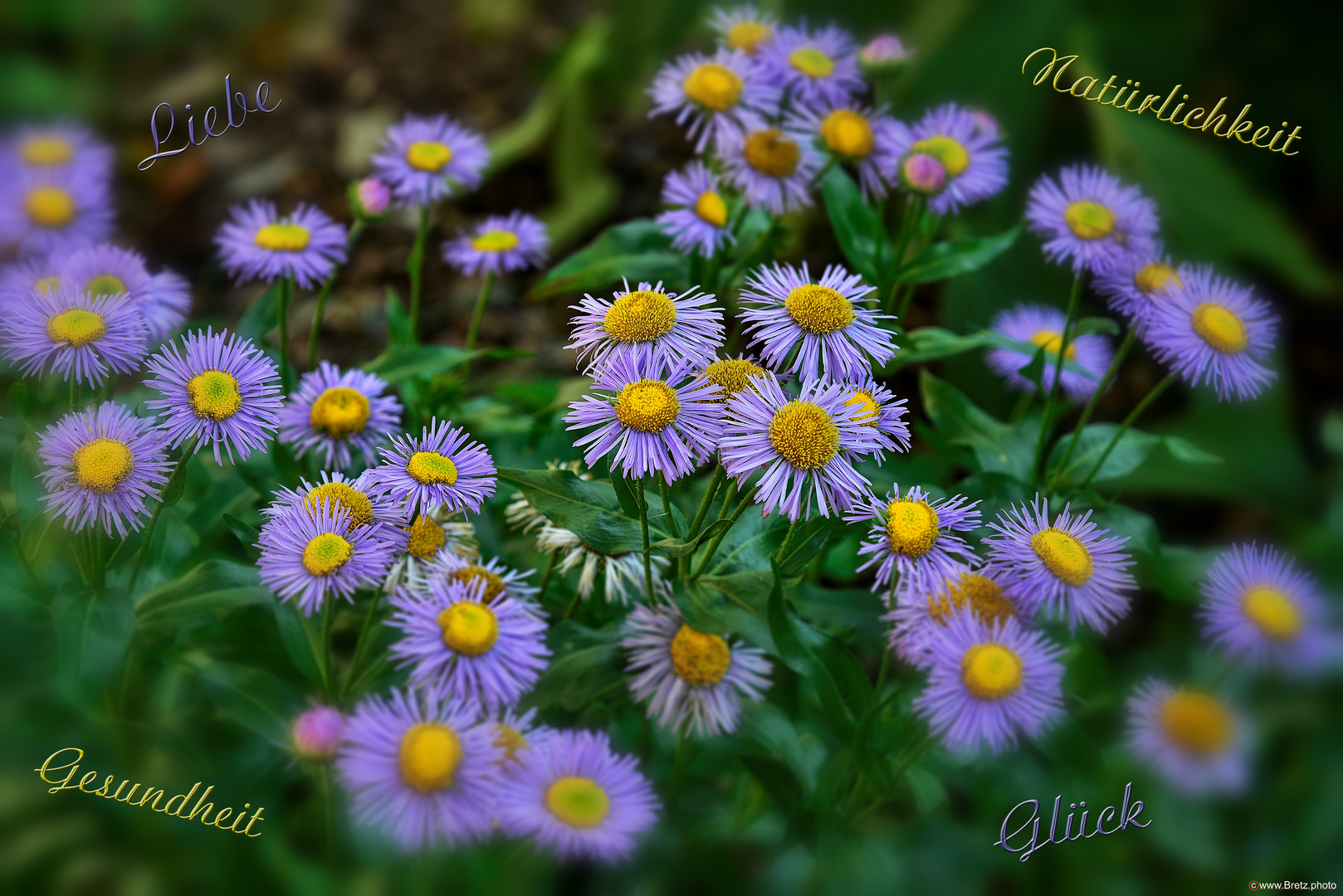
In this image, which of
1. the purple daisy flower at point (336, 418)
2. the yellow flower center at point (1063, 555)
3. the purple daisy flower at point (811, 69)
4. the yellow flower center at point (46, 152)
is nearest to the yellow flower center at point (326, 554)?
the purple daisy flower at point (336, 418)

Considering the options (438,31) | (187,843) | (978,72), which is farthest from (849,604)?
(438,31)

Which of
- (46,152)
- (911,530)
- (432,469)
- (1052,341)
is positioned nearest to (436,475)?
(432,469)

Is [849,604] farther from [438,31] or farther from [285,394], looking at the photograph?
[438,31]

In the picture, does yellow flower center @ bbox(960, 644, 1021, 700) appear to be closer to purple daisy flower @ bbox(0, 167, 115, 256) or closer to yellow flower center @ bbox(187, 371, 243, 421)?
yellow flower center @ bbox(187, 371, 243, 421)

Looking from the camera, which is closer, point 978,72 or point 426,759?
point 426,759

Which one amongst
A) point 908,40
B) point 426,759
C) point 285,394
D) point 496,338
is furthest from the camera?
point 908,40

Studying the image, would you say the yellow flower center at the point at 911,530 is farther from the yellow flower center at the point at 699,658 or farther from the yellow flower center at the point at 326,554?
the yellow flower center at the point at 326,554
